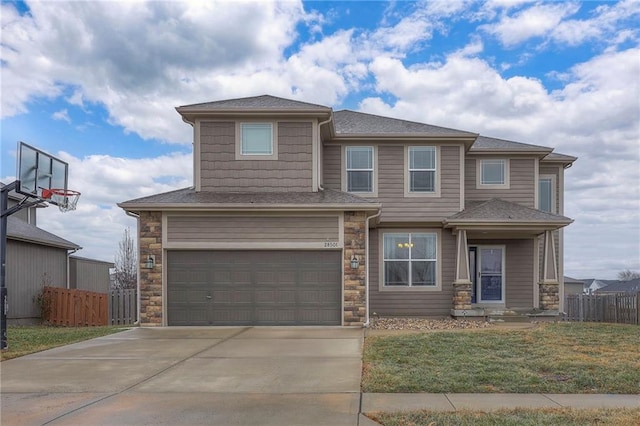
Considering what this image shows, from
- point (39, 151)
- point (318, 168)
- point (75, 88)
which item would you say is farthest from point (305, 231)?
point (75, 88)

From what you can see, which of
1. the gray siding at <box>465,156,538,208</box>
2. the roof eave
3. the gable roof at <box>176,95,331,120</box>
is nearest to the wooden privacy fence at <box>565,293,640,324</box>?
the gray siding at <box>465,156,538,208</box>

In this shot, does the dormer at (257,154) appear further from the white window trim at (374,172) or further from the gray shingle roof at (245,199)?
the white window trim at (374,172)

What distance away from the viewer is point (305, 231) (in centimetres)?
1266

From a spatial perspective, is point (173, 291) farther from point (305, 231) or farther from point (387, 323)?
point (387, 323)

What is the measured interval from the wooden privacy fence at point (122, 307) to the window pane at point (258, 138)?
8.06 meters

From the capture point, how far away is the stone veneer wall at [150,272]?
12555 millimetres

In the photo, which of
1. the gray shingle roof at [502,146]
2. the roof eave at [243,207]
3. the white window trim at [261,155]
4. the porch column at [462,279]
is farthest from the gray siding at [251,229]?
the gray shingle roof at [502,146]

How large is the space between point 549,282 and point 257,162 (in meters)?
9.13

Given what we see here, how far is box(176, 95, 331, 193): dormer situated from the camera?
13.5 meters

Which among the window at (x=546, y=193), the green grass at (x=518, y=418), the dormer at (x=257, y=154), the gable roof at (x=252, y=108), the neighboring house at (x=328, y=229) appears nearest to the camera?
the green grass at (x=518, y=418)

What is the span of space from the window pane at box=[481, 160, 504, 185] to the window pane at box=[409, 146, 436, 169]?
2.19 m

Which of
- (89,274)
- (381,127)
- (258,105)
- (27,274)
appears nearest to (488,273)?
(381,127)

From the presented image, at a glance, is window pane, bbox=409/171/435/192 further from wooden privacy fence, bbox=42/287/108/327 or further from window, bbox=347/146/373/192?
wooden privacy fence, bbox=42/287/108/327

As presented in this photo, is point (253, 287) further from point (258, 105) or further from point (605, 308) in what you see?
point (605, 308)
